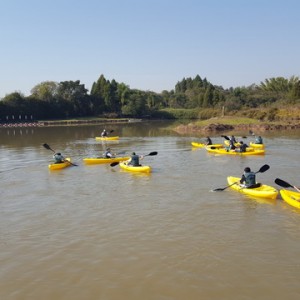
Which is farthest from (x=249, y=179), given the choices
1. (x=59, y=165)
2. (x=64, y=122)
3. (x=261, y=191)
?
(x=64, y=122)

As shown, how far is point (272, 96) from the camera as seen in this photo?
10744 centimetres

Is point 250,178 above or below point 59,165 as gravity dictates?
above

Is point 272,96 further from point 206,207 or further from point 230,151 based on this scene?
point 206,207

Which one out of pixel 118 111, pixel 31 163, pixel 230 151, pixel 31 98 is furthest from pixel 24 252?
pixel 118 111

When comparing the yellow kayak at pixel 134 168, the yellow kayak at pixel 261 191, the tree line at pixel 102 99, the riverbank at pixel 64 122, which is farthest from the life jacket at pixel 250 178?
the tree line at pixel 102 99

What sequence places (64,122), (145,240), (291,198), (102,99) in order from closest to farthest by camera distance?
(145,240)
(291,198)
(64,122)
(102,99)

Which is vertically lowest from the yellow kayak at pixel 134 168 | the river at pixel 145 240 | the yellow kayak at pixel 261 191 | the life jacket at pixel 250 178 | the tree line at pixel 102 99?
the river at pixel 145 240

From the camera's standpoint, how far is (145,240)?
44.2ft

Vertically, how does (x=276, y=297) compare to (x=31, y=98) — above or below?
below

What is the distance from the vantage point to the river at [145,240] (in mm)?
10359

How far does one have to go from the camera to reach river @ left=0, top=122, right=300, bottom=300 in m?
10.4

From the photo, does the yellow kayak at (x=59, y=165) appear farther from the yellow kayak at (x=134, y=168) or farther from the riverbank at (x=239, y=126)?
the riverbank at (x=239, y=126)

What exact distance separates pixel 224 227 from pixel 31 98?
101m

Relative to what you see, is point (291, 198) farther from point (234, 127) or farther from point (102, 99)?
point (102, 99)
